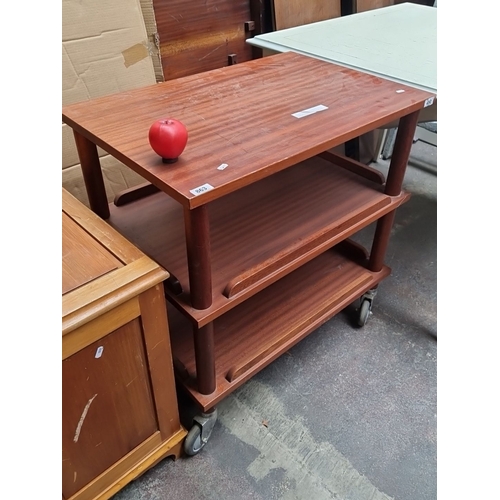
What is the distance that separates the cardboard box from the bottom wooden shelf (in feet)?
1.97

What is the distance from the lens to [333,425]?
1.17m

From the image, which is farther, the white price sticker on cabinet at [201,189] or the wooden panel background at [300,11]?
the wooden panel background at [300,11]

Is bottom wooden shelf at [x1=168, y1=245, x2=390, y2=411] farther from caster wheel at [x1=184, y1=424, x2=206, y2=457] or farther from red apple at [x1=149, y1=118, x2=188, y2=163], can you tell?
red apple at [x1=149, y1=118, x2=188, y2=163]

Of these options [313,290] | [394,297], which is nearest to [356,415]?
[313,290]

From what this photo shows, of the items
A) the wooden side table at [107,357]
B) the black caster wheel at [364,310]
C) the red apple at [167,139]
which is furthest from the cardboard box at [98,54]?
the black caster wheel at [364,310]

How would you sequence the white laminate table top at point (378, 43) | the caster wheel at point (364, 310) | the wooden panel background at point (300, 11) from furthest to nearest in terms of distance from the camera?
the wooden panel background at point (300, 11)
the caster wheel at point (364, 310)
the white laminate table top at point (378, 43)

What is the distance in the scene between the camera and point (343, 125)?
88 centimetres

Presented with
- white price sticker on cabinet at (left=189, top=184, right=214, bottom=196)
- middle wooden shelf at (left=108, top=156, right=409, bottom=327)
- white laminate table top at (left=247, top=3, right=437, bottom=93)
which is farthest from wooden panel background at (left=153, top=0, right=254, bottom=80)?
white price sticker on cabinet at (left=189, top=184, right=214, bottom=196)

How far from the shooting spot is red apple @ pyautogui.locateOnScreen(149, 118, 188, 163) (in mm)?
719

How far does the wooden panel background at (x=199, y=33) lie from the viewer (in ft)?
5.09

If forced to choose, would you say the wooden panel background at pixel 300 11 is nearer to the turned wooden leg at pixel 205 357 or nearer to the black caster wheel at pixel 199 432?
the turned wooden leg at pixel 205 357

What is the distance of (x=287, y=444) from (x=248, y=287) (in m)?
0.48

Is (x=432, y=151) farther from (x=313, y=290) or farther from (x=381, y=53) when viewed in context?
(x=313, y=290)

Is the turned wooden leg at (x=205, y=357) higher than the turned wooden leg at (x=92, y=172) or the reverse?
the reverse
